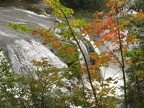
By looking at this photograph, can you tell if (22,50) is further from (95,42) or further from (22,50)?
(95,42)

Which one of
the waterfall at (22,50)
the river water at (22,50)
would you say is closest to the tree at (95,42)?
the river water at (22,50)

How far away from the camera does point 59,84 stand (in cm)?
424

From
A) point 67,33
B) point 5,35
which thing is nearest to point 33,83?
point 67,33

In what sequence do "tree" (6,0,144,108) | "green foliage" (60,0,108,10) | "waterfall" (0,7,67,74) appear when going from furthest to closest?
"green foliage" (60,0,108,10) < "waterfall" (0,7,67,74) < "tree" (6,0,144,108)

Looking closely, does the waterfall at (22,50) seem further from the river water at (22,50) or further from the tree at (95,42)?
the tree at (95,42)

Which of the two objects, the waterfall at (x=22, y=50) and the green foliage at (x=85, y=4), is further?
the green foliage at (x=85, y=4)

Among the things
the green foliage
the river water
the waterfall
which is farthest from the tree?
the green foliage

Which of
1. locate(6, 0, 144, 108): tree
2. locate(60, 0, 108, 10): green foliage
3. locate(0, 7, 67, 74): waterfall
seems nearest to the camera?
locate(6, 0, 144, 108): tree

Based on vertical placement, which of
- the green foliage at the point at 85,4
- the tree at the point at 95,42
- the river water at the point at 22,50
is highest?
the tree at the point at 95,42

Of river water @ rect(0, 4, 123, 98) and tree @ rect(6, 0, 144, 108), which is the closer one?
tree @ rect(6, 0, 144, 108)

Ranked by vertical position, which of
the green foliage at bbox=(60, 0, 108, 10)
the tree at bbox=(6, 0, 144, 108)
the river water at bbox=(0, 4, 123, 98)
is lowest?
the green foliage at bbox=(60, 0, 108, 10)

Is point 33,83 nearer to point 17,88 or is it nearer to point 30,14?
point 17,88

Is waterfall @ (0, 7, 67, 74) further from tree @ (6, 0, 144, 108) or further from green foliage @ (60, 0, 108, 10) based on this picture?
green foliage @ (60, 0, 108, 10)

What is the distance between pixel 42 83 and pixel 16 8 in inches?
394
